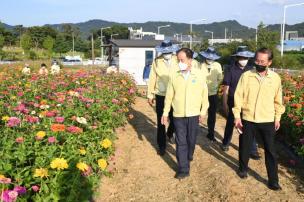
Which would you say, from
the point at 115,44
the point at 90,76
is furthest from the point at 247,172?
the point at 115,44

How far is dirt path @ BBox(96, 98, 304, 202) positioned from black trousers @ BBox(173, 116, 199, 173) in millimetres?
256

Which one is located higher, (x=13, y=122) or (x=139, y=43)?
(x=139, y=43)

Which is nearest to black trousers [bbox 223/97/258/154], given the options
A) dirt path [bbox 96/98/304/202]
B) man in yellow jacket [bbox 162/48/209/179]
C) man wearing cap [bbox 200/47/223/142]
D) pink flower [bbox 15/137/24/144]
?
dirt path [bbox 96/98/304/202]

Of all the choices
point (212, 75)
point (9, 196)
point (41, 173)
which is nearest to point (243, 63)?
point (212, 75)

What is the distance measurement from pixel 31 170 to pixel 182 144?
8.63ft

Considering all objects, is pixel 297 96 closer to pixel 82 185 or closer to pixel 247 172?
pixel 247 172

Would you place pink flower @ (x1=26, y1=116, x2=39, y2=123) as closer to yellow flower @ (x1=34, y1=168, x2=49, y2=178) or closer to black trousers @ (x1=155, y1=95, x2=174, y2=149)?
yellow flower @ (x1=34, y1=168, x2=49, y2=178)

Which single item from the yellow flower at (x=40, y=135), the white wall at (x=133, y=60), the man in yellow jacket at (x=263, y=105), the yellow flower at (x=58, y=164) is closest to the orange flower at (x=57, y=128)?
the yellow flower at (x=40, y=135)

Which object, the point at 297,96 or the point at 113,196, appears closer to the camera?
the point at 113,196

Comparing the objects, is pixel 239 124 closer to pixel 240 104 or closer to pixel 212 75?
pixel 240 104

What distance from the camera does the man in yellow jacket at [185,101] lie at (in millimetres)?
5711

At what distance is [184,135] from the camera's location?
5.79 m

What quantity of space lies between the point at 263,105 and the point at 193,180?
1.41 metres

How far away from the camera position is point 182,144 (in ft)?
18.9
